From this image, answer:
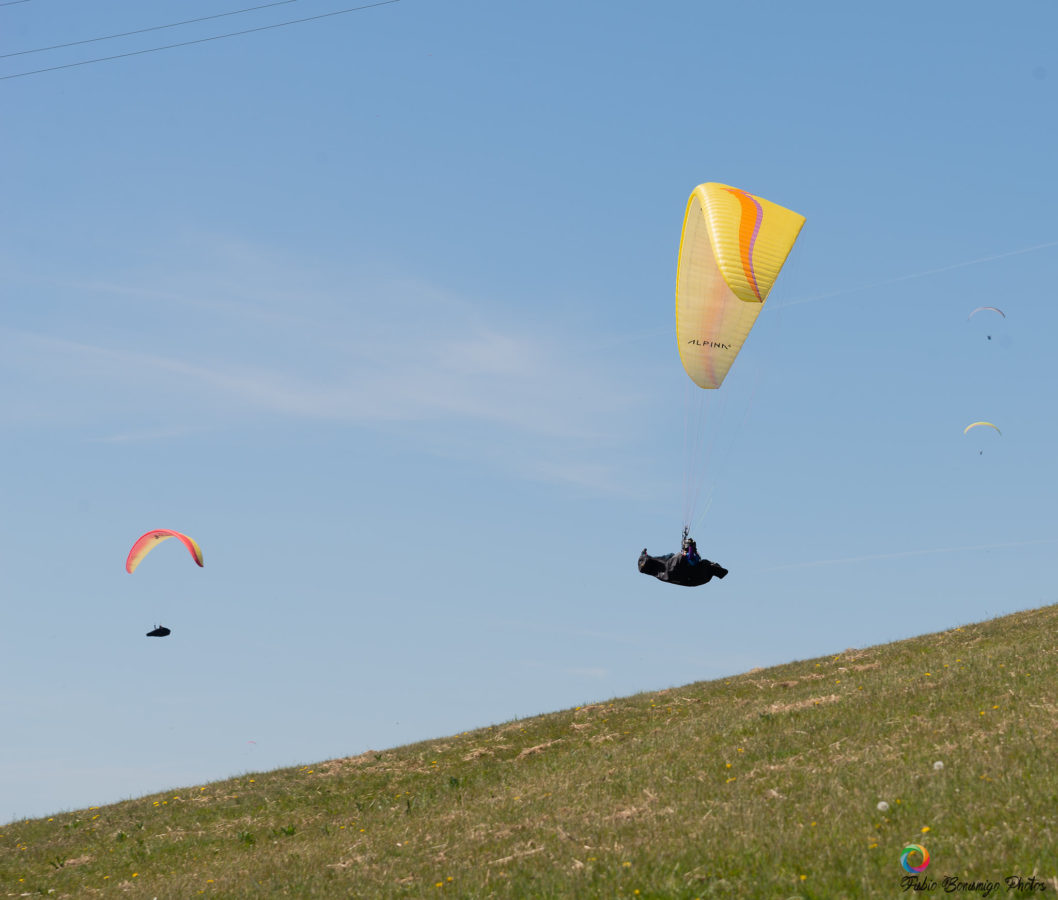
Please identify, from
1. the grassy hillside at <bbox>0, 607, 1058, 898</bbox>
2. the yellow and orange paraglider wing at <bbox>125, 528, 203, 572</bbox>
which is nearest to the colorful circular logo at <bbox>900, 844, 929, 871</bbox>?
the grassy hillside at <bbox>0, 607, 1058, 898</bbox>

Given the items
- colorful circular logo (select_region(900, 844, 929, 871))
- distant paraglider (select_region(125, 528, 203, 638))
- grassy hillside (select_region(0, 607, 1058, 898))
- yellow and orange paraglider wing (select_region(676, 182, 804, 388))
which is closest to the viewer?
colorful circular logo (select_region(900, 844, 929, 871))

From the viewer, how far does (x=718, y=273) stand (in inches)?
1076

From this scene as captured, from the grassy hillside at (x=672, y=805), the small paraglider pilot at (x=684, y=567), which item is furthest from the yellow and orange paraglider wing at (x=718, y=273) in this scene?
the grassy hillside at (x=672, y=805)

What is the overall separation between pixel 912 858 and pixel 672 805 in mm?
6070

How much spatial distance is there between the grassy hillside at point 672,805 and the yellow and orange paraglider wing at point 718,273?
370 inches

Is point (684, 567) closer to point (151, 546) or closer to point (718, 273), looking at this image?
point (718, 273)

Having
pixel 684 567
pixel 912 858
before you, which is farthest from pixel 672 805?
pixel 684 567

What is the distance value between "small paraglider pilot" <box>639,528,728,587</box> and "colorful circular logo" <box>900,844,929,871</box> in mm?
12722

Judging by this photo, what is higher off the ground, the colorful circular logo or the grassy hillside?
the grassy hillside

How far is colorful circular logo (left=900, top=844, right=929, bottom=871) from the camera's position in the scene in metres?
13.3

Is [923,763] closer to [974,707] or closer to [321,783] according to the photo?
[974,707]

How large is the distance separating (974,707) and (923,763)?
4.61 metres

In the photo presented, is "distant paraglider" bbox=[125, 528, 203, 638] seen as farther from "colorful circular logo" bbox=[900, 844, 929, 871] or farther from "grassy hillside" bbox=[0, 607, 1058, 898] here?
"colorful circular logo" bbox=[900, 844, 929, 871]

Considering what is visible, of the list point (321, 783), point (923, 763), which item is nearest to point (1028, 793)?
point (923, 763)
